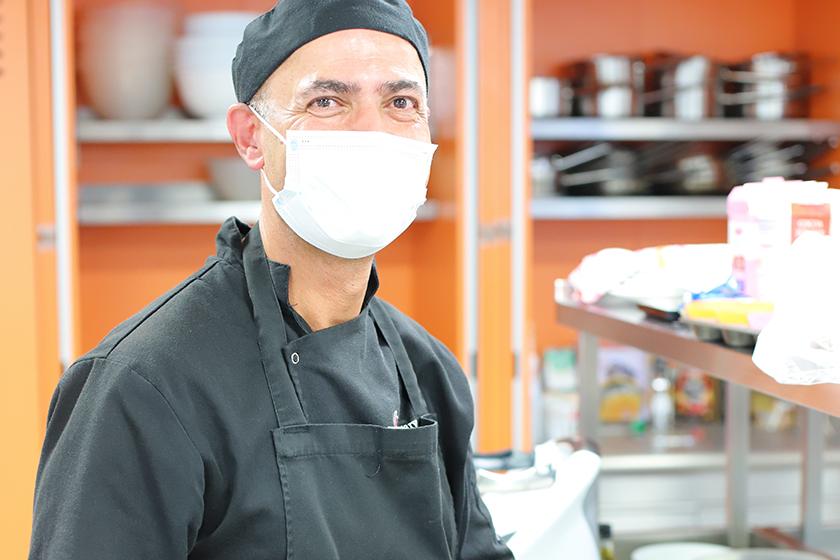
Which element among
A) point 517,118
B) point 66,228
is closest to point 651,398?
point 517,118

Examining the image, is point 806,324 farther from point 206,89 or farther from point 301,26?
point 206,89

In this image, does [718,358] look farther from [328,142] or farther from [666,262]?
[328,142]

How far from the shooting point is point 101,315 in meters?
3.48

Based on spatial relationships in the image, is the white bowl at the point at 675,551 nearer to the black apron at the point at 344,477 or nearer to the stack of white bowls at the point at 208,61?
the black apron at the point at 344,477

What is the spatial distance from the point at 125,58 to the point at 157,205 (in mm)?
466

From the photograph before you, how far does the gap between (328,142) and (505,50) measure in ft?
6.18

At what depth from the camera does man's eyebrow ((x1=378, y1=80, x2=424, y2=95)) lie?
1.32 meters

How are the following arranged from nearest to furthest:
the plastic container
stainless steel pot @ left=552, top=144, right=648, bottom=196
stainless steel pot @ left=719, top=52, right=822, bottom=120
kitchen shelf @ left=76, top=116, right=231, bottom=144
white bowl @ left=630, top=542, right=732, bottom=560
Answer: the plastic container, white bowl @ left=630, top=542, right=732, bottom=560, kitchen shelf @ left=76, top=116, right=231, bottom=144, stainless steel pot @ left=552, top=144, right=648, bottom=196, stainless steel pot @ left=719, top=52, right=822, bottom=120

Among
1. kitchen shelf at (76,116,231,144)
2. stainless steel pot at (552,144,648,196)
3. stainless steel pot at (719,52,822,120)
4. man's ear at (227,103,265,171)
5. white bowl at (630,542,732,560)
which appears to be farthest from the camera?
stainless steel pot at (719,52,822,120)

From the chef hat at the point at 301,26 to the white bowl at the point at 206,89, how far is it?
1787 millimetres

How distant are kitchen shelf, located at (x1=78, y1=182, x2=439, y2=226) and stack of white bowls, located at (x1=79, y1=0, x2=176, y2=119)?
0.79ft

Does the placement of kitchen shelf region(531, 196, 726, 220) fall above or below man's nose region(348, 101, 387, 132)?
below

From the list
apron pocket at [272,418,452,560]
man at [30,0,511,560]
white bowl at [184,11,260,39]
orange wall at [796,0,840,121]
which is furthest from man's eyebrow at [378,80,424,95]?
orange wall at [796,0,840,121]

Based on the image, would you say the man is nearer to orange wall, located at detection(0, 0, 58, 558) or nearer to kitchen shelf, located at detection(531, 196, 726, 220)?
orange wall, located at detection(0, 0, 58, 558)
